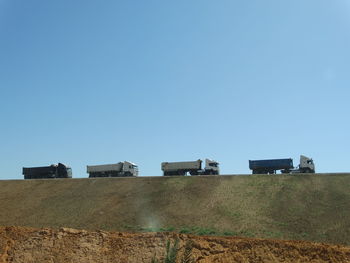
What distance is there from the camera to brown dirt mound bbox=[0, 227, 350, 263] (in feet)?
82.5

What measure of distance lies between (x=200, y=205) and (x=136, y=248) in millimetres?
18553

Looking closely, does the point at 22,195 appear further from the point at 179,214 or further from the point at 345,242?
the point at 345,242

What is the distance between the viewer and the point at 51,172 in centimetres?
6819

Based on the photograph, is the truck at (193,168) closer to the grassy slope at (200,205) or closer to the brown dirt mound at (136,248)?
the grassy slope at (200,205)

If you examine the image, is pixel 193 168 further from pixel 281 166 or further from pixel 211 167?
pixel 281 166

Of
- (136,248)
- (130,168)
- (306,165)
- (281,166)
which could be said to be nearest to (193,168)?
(130,168)

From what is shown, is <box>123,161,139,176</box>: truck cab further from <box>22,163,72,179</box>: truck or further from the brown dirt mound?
the brown dirt mound

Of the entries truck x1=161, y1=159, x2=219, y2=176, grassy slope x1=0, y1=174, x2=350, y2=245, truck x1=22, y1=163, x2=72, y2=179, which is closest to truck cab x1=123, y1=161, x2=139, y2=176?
truck x1=161, y1=159, x2=219, y2=176

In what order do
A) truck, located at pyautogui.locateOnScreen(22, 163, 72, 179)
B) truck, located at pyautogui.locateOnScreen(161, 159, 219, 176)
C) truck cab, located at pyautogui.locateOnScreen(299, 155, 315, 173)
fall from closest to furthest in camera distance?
truck cab, located at pyautogui.locateOnScreen(299, 155, 315, 173) < truck, located at pyautogui.locateOnScreen(161, 159, 219, 176) < truck, located at pyautogui.locateOnScreen(22, 163, 72, 179)

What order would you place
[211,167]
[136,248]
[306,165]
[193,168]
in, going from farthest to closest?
[211,167] < [193,168] < [306,165] < [136,248]

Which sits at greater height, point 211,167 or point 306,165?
point 211,167

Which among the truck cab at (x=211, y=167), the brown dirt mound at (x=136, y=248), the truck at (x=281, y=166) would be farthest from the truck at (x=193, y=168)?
the brown dirt mound at (x=136, y=248)

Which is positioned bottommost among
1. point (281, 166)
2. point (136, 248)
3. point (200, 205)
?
point (136, 248)

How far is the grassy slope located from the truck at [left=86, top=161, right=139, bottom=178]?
912 cm
